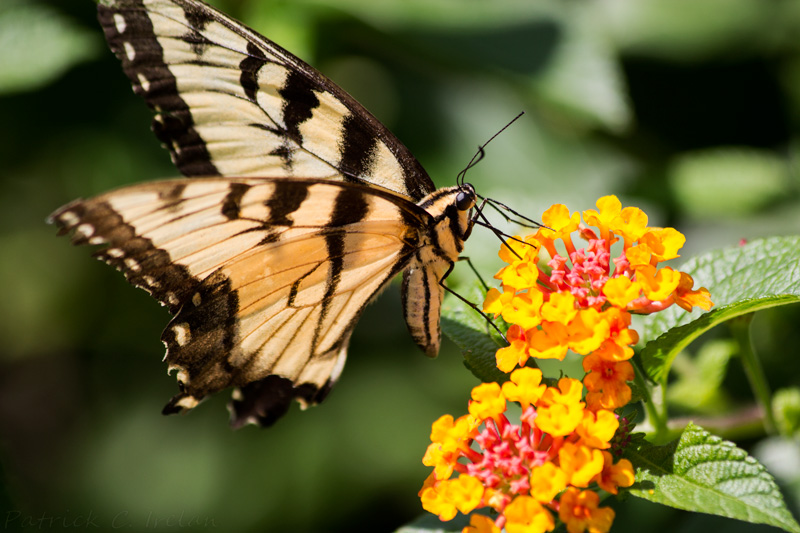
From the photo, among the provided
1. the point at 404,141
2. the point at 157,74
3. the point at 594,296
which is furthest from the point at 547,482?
the point at 404,141

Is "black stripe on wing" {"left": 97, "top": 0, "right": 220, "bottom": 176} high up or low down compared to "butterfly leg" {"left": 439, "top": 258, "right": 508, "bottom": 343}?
up

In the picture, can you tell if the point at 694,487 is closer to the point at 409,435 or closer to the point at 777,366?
the point at 777,366

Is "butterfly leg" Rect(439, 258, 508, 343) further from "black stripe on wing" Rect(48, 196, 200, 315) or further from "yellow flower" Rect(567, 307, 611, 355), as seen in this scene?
"black stripe on wing" Rect(48, 196, 200, 315)

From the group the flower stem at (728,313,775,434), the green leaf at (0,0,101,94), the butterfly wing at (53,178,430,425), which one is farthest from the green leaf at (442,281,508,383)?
the green leaf at (0,0,101,94)

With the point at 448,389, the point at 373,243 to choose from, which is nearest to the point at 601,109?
the point at 373,243

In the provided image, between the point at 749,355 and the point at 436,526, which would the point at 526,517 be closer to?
the point at 436,526

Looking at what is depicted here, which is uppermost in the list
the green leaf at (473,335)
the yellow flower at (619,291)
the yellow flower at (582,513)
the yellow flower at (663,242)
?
the yellow flower at (663,242)

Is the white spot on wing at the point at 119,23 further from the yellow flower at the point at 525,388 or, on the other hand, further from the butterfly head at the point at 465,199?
the yellow flower at the point at 525,388

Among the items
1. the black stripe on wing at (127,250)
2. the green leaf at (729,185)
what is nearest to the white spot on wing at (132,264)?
the black stripe on wing at (127,250)
